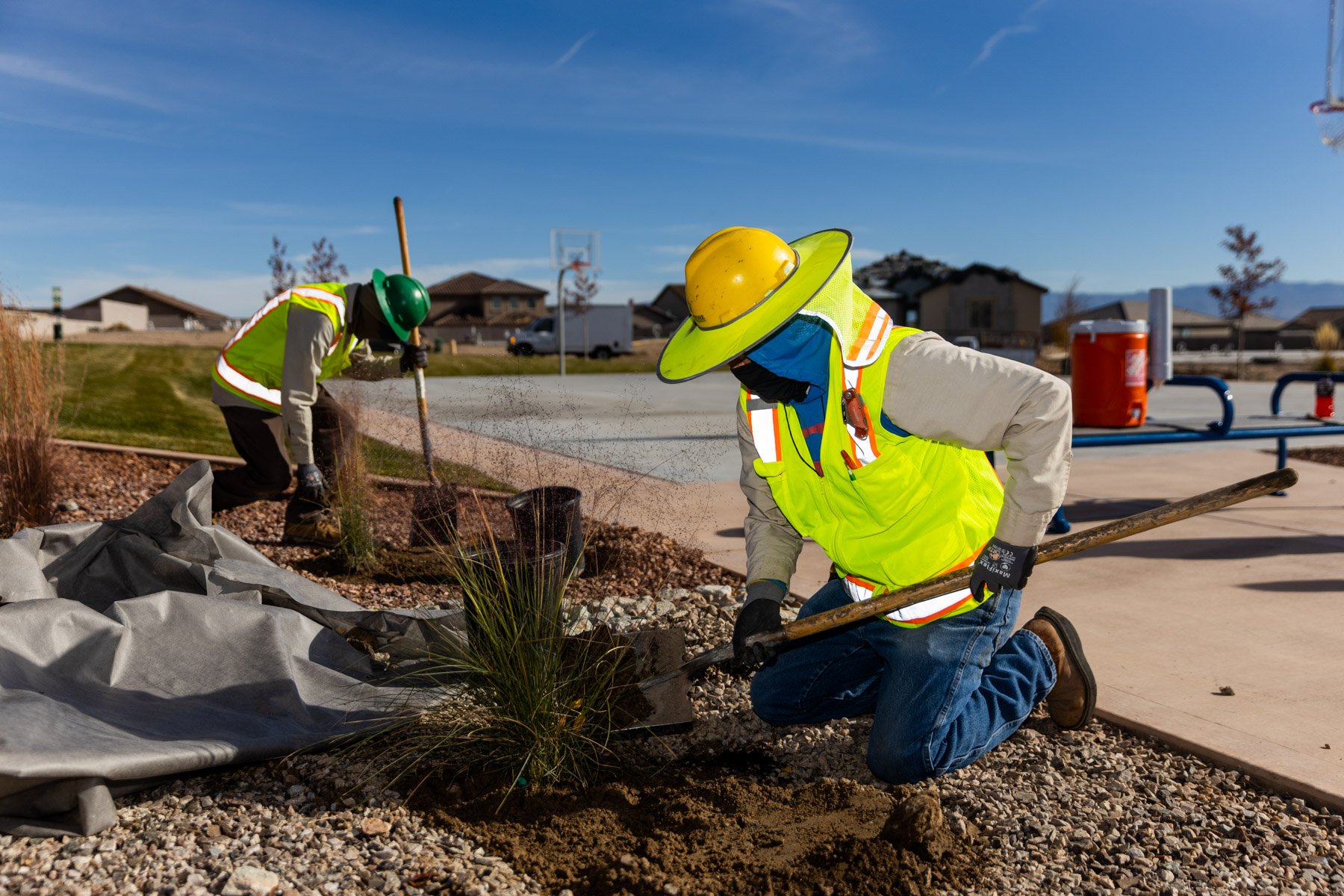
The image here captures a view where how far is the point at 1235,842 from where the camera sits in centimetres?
221

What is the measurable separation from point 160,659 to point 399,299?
9.58 feet

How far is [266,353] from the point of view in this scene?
5.35 m

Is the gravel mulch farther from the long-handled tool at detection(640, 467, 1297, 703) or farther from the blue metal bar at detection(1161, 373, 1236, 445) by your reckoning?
the blue metal bar at detection(1161, 373, 1236, 445)

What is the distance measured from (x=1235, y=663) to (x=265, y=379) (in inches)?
192

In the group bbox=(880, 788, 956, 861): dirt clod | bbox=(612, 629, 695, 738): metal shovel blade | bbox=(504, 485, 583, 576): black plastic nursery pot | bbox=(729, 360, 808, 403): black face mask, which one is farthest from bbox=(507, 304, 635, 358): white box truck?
bbox=(880, 788, 956, 861): dirt clod

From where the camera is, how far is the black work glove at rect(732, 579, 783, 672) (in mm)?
2715

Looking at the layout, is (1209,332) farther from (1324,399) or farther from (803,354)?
(803,354)

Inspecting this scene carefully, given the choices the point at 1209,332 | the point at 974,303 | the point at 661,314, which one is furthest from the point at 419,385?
the point at 1209,332

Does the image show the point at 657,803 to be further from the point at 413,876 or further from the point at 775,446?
the point at 775,446

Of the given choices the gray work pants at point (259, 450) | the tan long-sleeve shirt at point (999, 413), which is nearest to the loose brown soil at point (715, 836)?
the tan long-sleeve shirt at point (999, 413)

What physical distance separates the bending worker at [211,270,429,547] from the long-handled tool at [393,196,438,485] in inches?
14.0

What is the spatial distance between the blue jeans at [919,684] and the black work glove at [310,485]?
119 inches

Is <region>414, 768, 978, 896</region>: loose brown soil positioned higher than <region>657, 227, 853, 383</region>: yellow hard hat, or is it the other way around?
<region>657, 227, 853, 383</region>: yellow hard hat

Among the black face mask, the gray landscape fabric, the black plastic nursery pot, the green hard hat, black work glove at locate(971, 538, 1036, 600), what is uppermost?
the green hard hat
